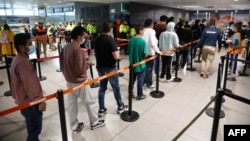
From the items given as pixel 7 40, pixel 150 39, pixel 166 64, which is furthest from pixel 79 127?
pixel 7 40

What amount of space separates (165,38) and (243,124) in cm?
240

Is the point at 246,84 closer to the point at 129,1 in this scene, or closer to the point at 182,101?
the point at 182,101

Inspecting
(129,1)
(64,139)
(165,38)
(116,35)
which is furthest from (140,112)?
(129,1)

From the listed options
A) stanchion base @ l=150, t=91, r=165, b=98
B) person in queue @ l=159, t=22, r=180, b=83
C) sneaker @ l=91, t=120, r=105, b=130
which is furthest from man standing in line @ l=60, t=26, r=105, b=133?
person in queue @ l=159, t=22, r=180, b=83

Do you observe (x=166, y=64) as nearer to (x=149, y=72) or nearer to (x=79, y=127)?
(x=149, y=72)

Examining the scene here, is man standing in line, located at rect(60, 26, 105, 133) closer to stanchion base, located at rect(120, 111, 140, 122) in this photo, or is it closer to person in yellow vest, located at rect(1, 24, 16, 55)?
stanchion base, located at rect(120, 111, 140, 122)

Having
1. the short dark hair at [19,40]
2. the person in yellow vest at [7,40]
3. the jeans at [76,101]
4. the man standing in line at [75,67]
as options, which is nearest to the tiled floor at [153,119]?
the jeans at [76,101]

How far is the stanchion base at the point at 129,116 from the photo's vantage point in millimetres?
2898

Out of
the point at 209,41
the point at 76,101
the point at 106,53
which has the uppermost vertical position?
the point at 209,41

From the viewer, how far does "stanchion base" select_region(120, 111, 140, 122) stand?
2898mm

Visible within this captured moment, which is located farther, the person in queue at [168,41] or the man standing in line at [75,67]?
the person in queue at [168,41]

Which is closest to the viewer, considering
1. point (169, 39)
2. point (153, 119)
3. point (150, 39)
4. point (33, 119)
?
point (33, 119)

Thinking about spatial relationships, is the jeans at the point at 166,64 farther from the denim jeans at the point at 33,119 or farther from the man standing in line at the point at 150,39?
the denim jeans at the point at 33,119

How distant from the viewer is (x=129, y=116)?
2.96 metres
